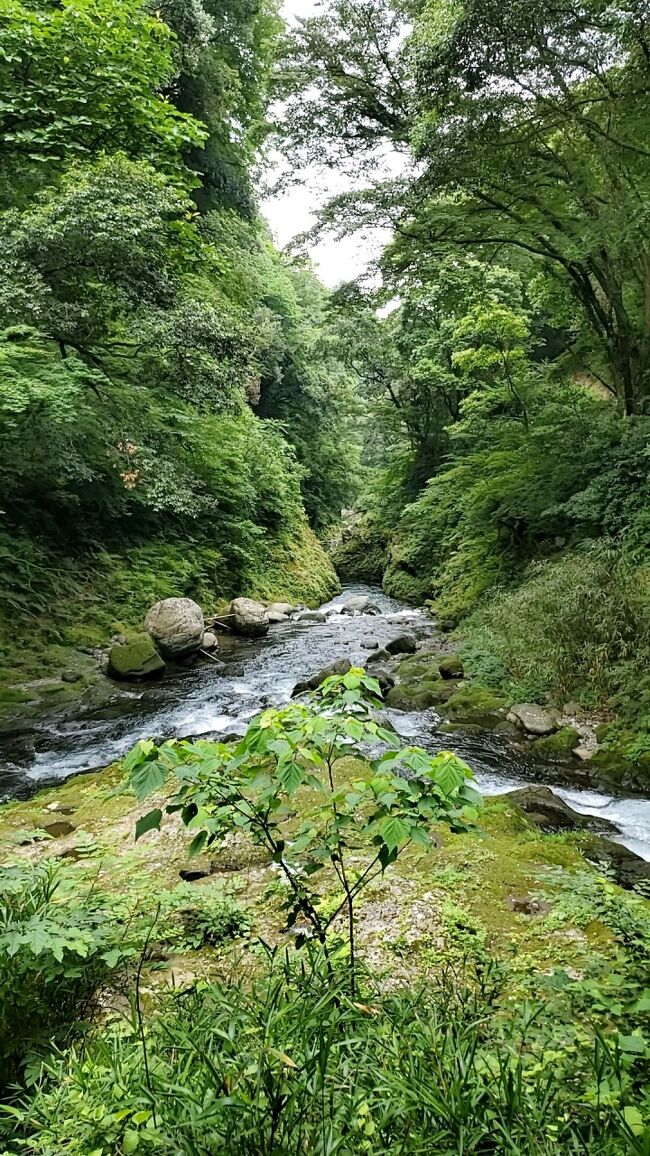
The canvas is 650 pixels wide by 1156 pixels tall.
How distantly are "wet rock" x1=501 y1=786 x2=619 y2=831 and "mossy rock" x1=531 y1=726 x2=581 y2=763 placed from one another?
40.9 inches

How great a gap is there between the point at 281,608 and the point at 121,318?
789 centimetres

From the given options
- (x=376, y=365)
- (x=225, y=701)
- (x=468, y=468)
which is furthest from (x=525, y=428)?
(x=376, y=365)

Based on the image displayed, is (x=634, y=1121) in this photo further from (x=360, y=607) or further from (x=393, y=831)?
(x=360, y=607)

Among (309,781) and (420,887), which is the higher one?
(309,781)

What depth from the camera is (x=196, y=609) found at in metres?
10.8

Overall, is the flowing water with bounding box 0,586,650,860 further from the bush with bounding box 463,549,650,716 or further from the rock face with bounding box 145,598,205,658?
the bush with bounding box 463,549,650,716

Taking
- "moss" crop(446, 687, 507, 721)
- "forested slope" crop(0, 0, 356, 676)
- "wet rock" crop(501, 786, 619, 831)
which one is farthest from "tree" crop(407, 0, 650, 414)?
"wet rock" crop(501, 786, 619, 831)

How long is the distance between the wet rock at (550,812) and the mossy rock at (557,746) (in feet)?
3.41

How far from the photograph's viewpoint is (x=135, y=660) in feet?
29.4

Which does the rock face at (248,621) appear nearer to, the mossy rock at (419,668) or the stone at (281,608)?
the stone at (281,608)

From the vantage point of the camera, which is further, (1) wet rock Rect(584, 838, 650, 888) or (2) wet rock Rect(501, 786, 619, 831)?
(2) wet rock Rect(501, 786, 619, 831)

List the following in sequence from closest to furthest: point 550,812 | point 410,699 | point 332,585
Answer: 1. point 550,812
2. point 410,699
3. point 332,585

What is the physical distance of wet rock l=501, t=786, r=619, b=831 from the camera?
4.70 meters

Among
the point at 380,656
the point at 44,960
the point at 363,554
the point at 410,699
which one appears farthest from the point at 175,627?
the point at 363,554
